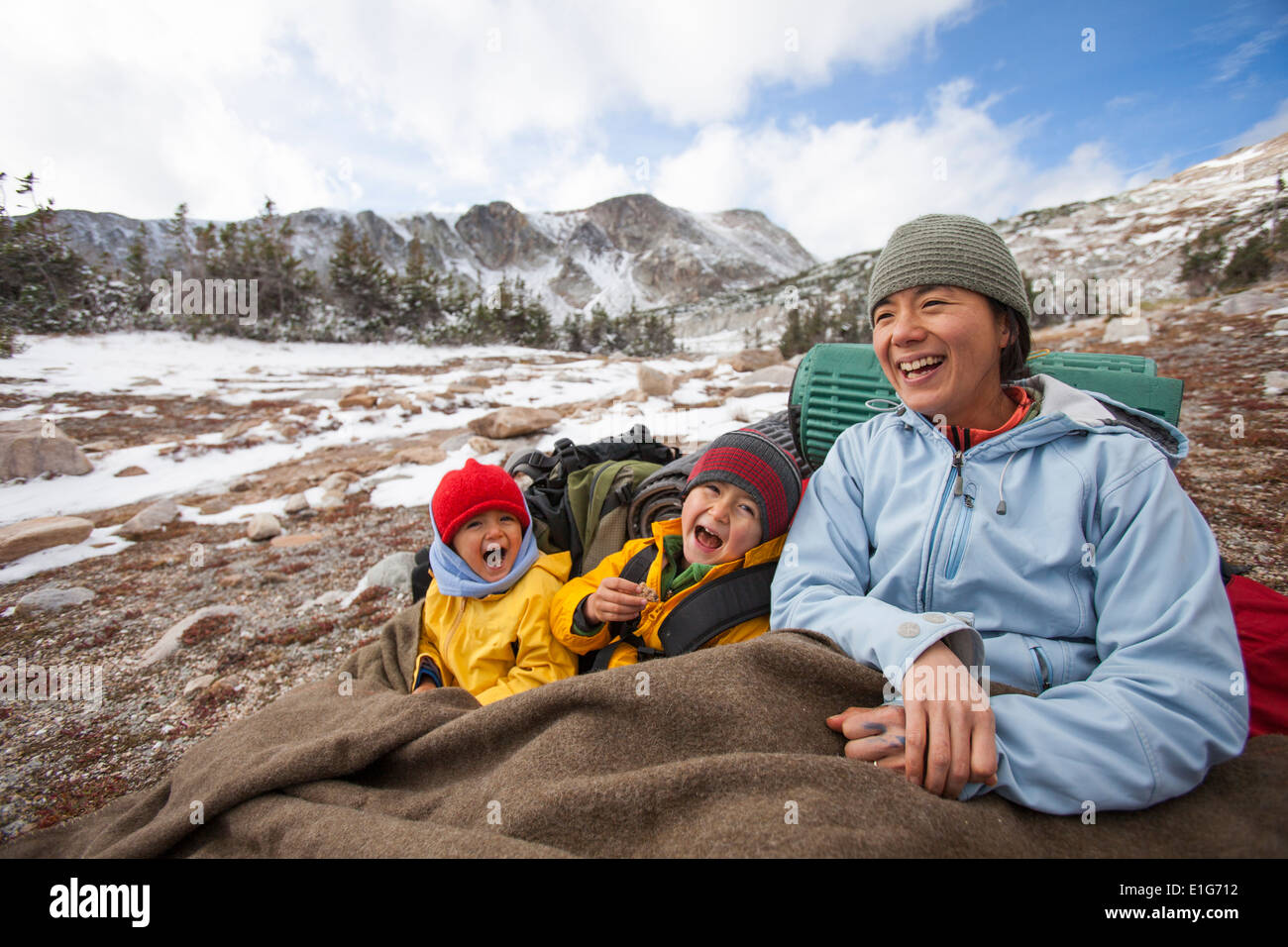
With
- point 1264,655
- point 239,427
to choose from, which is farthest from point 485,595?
point 239,427

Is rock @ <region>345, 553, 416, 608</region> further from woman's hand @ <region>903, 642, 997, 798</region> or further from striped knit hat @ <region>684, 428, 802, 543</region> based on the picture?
woman's hand @ <region>903, 642, 997, 798</region>

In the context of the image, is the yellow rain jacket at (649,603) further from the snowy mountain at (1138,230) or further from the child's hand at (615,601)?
the snowy mountain at (1138,230)

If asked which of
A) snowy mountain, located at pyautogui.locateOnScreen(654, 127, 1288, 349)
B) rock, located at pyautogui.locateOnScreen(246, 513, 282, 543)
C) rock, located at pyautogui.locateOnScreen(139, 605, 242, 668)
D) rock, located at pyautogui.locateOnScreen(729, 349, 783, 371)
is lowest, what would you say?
rock, located at pyautogui.locateOnScreen(139, 605, 242, 668)

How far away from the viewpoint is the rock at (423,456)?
8.54 m

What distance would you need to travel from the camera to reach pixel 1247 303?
11953 mm

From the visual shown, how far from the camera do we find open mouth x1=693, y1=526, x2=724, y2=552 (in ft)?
7.79

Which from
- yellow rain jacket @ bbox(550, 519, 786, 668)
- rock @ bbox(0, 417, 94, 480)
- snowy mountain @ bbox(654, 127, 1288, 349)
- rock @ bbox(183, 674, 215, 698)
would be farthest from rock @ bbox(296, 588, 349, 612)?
snowy mountain @ bbox(654, 127, 1288, 349)

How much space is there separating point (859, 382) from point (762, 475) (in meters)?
1.22

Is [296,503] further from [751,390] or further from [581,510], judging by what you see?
[751,390]

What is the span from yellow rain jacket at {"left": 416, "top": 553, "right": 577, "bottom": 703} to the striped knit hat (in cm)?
110

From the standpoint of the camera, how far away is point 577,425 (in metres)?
10.3

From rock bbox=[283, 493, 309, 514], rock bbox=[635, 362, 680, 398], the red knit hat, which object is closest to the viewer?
the red knit hat
